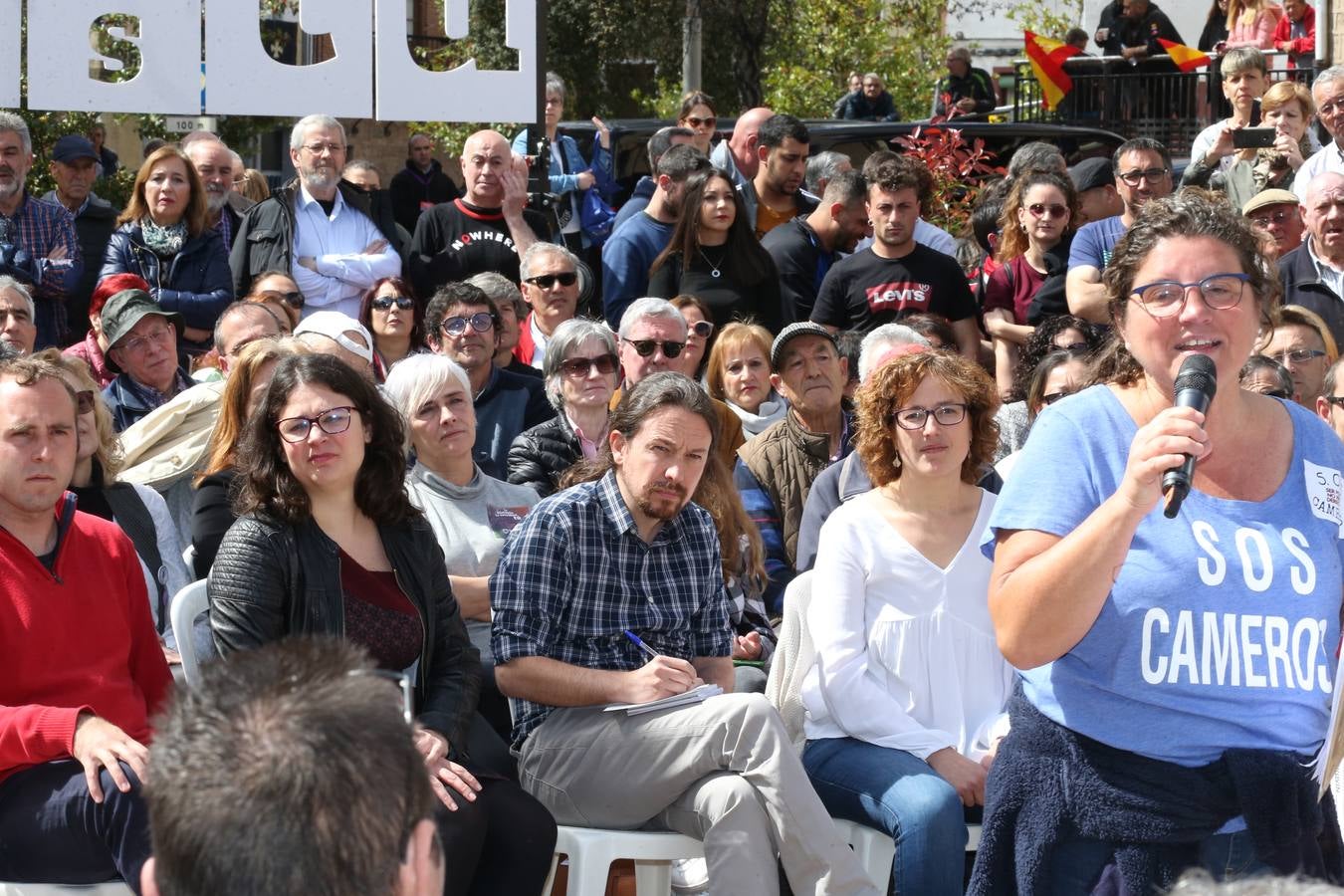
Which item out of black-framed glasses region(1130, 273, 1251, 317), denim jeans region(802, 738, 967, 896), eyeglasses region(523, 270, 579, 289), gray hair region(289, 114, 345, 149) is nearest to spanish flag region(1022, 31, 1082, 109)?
gray hair region(289, 114, 345, 149)

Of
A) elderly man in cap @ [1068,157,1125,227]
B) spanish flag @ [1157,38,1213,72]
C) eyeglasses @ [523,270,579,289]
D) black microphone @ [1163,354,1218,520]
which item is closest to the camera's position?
black microphone @ [1163,354,1218,520]

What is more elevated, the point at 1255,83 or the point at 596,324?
the point at 1255,83

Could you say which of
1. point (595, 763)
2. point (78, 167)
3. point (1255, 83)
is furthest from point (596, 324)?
point (1255, 83)

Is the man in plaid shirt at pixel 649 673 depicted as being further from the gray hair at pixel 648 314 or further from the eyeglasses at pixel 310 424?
the gray hair at pixel 648 314

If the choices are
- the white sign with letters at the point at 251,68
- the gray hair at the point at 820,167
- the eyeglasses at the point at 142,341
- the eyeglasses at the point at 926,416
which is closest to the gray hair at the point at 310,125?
the white sign with letters at the point at 251,68

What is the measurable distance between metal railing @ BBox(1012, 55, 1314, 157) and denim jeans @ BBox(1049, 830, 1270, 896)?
13995 millimetres

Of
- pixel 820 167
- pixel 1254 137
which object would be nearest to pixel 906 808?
pixel 1254 137

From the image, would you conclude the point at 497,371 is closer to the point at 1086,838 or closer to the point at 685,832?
the point at 685,832

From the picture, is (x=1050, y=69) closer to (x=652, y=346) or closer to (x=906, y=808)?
(x=652, y=346)

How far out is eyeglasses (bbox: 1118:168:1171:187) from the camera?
7.98 m

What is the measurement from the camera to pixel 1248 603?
246 centimetres

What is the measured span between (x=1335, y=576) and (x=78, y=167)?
757 cm

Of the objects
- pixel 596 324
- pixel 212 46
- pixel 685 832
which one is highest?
pixel 212 46

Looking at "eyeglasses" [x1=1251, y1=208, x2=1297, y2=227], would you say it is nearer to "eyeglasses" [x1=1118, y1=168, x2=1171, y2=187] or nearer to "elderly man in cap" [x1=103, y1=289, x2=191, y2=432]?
"eyeglasses" [x1=1118, y1=168, x2=1171, y2=187]
